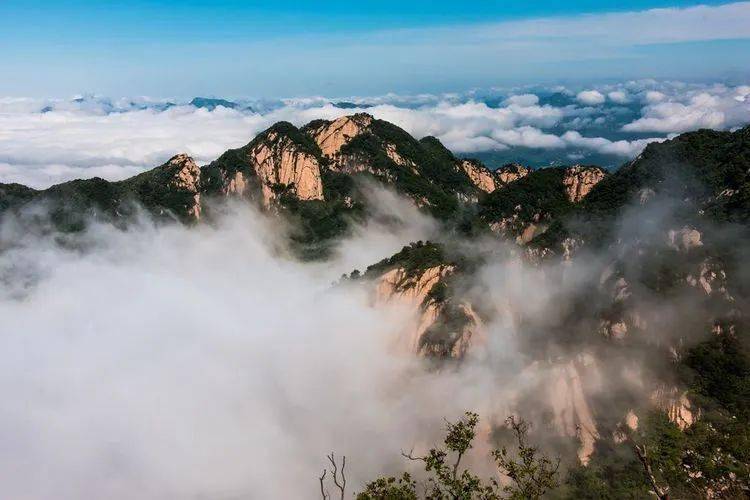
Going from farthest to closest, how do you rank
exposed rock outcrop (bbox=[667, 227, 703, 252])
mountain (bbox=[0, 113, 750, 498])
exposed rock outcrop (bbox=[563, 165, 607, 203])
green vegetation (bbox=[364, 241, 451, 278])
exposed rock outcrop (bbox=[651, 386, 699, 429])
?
exposed rock outcrop (bbox=[563, 165, 607, 203])
green vegetation (bbox=[364, 241, 451, 278])
exposed rock outcrop (bbox=[667, 227, 703, 252])
exposed rock outcrop (bbox=[651, 386, 699, 429])
mountain (bbox=[0, 113, 750, 498])

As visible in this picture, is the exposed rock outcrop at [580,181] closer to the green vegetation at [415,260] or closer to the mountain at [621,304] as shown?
the mountain at [621,304]

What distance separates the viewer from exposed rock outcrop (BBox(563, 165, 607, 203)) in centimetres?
14488

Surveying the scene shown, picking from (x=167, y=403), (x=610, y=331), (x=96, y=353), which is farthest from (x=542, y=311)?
(x=96, y=353)

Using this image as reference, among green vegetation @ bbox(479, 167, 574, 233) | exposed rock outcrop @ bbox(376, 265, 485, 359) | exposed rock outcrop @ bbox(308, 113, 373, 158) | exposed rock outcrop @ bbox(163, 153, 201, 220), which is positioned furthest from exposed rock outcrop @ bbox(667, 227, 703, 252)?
exposed rock outcrop @ bbox(163, 153, 201, 220)

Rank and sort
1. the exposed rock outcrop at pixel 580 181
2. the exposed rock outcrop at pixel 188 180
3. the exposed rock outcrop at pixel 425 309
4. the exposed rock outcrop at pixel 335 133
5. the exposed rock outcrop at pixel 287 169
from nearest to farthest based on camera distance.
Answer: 1. the exposed rock outcrop at pixel 425 309
2. the exposed rock outcrop at pixel 580 181
3. the exposed rock outcrop at pixel 287 169
4. the exposed rock outcrop at pixel 188 180
5. the exposed rock outcrop at pixel 335 133

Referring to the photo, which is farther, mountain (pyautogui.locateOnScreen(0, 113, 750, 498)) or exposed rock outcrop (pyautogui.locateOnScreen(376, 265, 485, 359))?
exposed rock outcrop (pyautogui.locateOnScreen(376, 265, 485, 359))

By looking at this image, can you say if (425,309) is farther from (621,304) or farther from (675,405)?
(675,405)

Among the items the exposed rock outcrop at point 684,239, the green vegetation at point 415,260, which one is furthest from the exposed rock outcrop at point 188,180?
the exposed rock outcrop at point 684,239

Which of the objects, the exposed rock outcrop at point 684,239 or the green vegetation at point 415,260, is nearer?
the exposed rock outcrop at point 684,239

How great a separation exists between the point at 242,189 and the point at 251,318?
50.9 metres

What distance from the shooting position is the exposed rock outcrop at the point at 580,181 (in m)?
145

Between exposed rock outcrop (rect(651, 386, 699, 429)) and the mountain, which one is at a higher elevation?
the mountain

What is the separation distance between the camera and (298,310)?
451ft

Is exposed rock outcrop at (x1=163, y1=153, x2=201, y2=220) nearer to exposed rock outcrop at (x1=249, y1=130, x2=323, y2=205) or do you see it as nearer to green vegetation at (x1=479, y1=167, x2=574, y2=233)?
exposed rock outcrop at (x1=249, y1=130, x2=323, y2=205)
